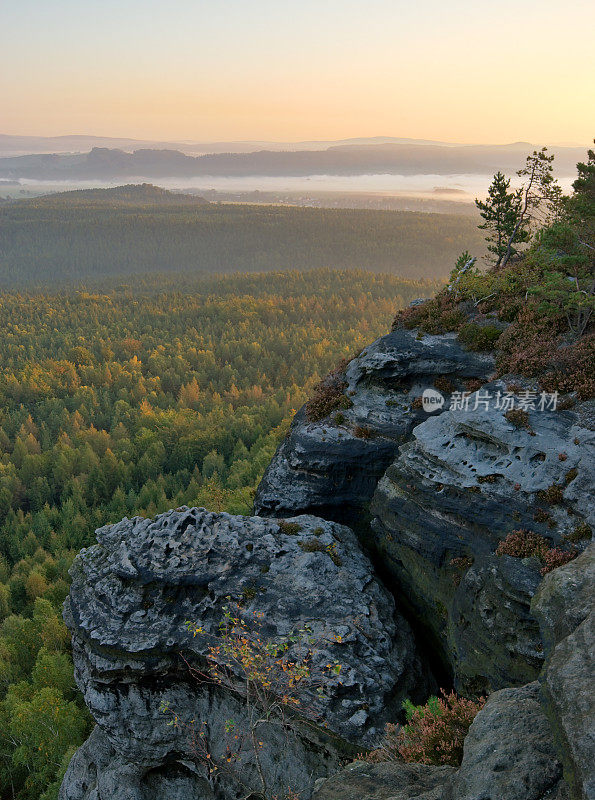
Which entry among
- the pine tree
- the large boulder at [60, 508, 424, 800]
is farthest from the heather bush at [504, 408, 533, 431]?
the pine tree

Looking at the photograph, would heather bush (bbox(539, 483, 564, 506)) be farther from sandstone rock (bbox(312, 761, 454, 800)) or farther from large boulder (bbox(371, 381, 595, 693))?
sandstone rock (bbox(312, 761, 454, 800))

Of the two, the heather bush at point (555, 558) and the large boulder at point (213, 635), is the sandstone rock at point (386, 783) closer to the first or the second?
the large boulder at point (213, 635)

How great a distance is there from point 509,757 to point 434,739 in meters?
5.26

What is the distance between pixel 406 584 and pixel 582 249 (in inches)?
709

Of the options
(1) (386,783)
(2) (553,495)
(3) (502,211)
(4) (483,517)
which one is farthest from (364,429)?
(3) (502,211)

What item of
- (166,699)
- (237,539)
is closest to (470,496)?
(237,539)

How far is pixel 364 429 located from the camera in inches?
1091

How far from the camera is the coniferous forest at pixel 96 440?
45812 mm

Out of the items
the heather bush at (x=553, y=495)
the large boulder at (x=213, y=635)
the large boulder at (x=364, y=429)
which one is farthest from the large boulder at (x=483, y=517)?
the large boulder at (x=364, y=429)

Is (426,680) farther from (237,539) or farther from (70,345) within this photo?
(70,345)

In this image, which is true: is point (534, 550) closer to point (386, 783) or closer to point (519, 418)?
point (519, 418)

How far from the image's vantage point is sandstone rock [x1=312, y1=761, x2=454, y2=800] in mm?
11906

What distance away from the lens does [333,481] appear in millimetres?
28688

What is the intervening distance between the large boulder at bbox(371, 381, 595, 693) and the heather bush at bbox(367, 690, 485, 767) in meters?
2.86
